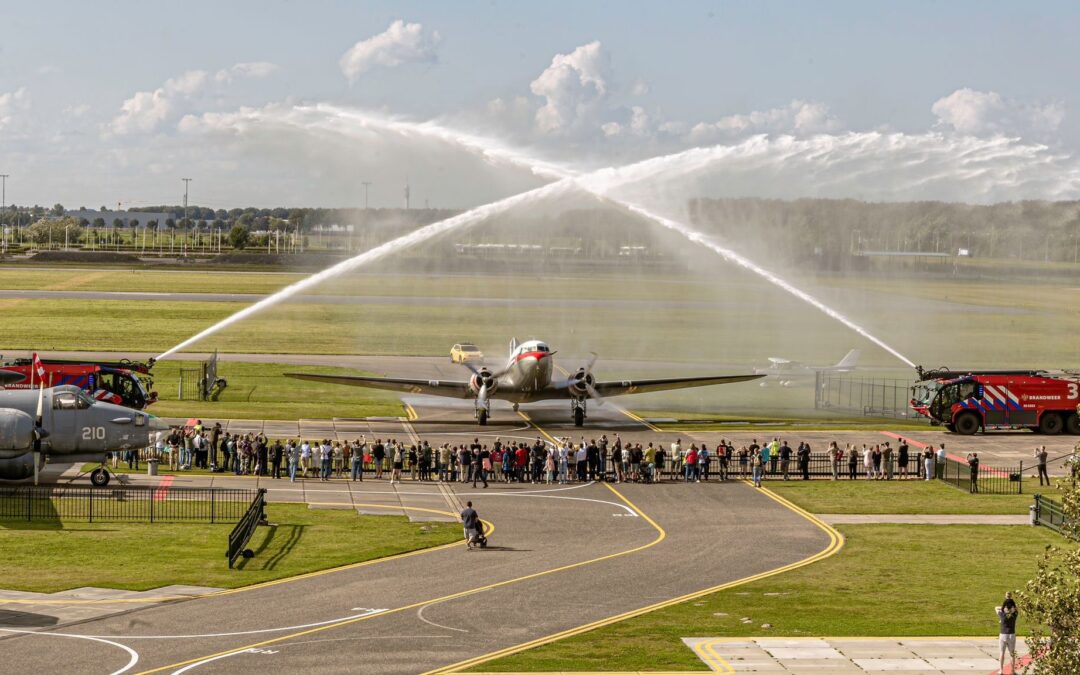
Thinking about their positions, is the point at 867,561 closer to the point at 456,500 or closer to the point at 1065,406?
the point at 456,500

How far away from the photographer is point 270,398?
7475 cm

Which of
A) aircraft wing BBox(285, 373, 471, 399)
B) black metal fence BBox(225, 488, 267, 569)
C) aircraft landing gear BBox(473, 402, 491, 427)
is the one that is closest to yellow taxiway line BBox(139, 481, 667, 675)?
black metal fence BBox(225, 488, 267, 569)

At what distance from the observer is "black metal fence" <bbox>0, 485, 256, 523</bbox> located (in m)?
41.4

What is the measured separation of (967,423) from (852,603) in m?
36.1

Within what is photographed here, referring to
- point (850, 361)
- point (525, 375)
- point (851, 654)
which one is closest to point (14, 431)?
point (525, 375)

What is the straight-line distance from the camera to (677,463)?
53969 mm

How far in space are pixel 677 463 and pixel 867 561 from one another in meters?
15.9

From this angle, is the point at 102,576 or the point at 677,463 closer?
the point at 102,576

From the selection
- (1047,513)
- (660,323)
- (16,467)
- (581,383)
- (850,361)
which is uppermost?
(660,323)

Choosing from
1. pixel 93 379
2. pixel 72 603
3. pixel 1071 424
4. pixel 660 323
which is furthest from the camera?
pixel 660 323

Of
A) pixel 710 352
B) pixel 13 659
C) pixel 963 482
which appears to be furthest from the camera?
pixel 710 352

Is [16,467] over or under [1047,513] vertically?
over

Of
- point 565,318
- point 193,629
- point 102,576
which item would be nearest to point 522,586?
point 193,629

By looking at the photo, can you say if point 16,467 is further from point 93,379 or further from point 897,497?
point 897,497
